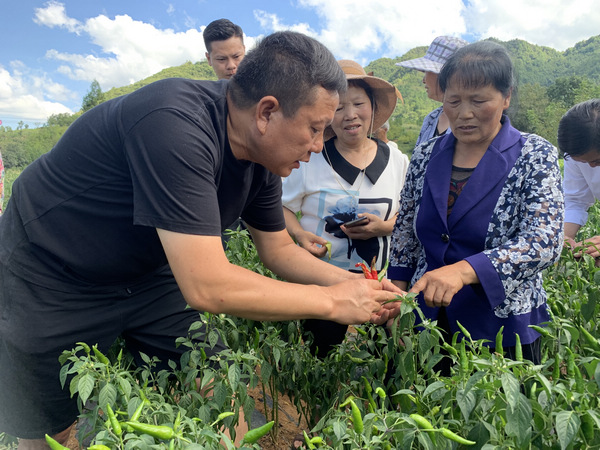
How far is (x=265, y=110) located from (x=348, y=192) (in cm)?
109

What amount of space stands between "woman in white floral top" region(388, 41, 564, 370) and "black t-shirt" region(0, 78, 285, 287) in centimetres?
70

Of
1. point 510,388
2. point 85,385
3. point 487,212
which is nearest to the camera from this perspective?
point 510,388

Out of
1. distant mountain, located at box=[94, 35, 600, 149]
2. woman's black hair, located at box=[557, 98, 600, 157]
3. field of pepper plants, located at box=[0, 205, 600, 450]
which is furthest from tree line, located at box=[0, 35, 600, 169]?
field of pepper plants, located at box=[0, 205, 600, 450]

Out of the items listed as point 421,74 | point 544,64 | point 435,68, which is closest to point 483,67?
point 435,68

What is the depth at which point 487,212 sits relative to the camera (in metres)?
1.81

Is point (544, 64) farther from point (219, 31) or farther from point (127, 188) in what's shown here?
point (127, 188)

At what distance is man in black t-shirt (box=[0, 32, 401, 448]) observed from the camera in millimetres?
1403

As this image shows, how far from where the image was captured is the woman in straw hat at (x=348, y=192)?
8.24 ft

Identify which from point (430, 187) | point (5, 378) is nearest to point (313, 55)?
point (430, 187)

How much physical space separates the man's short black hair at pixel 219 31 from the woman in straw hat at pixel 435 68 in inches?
61.0

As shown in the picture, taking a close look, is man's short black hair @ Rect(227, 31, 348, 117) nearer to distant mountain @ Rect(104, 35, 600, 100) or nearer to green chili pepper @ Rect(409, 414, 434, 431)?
green chili pepper @ Rect(409, 414, 434, 431)

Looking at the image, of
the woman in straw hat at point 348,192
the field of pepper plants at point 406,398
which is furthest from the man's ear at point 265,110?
the woman in straw hat at point 348,192

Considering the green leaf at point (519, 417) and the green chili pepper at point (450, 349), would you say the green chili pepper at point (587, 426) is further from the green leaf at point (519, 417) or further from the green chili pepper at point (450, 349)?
the green chili pepper at point (450, 349)

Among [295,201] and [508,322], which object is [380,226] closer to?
[295,201]
